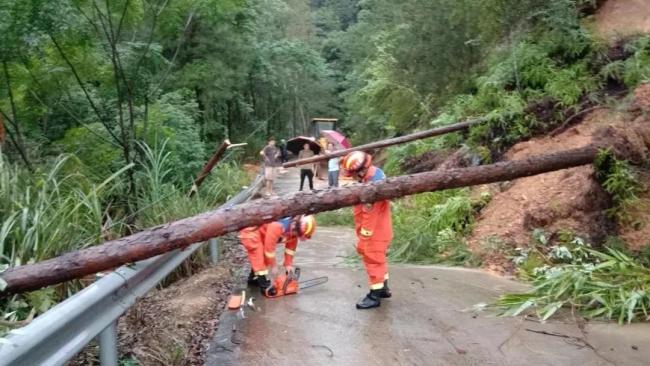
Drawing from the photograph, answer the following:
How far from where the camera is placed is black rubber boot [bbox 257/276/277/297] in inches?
247

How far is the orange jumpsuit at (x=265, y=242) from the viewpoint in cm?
646

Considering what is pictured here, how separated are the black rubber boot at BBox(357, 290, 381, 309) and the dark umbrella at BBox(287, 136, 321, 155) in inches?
695

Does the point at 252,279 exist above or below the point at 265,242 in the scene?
below

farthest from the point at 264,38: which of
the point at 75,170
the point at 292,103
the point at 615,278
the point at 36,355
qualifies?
the point at 36,355

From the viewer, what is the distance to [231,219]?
14.5 ft

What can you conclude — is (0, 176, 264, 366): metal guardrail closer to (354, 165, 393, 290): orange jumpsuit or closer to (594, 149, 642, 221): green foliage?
(354, 165, 393, 290): orange jumpsuit

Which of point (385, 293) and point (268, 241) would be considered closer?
point (385, 293)

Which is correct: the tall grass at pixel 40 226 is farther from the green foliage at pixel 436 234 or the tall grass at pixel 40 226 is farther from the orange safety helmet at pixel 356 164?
the green foliage at pixel 436 234

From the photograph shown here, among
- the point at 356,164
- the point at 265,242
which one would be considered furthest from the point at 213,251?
the point at 356,164

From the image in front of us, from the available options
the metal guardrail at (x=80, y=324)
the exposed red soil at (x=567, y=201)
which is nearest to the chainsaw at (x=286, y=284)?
the metal guardrail at (x=80, y=324)

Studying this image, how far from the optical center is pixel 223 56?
88.0ft

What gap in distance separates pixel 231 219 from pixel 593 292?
10.8 feet

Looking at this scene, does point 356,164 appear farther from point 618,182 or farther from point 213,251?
point 618,182

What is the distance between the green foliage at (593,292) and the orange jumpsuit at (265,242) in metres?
2.32
